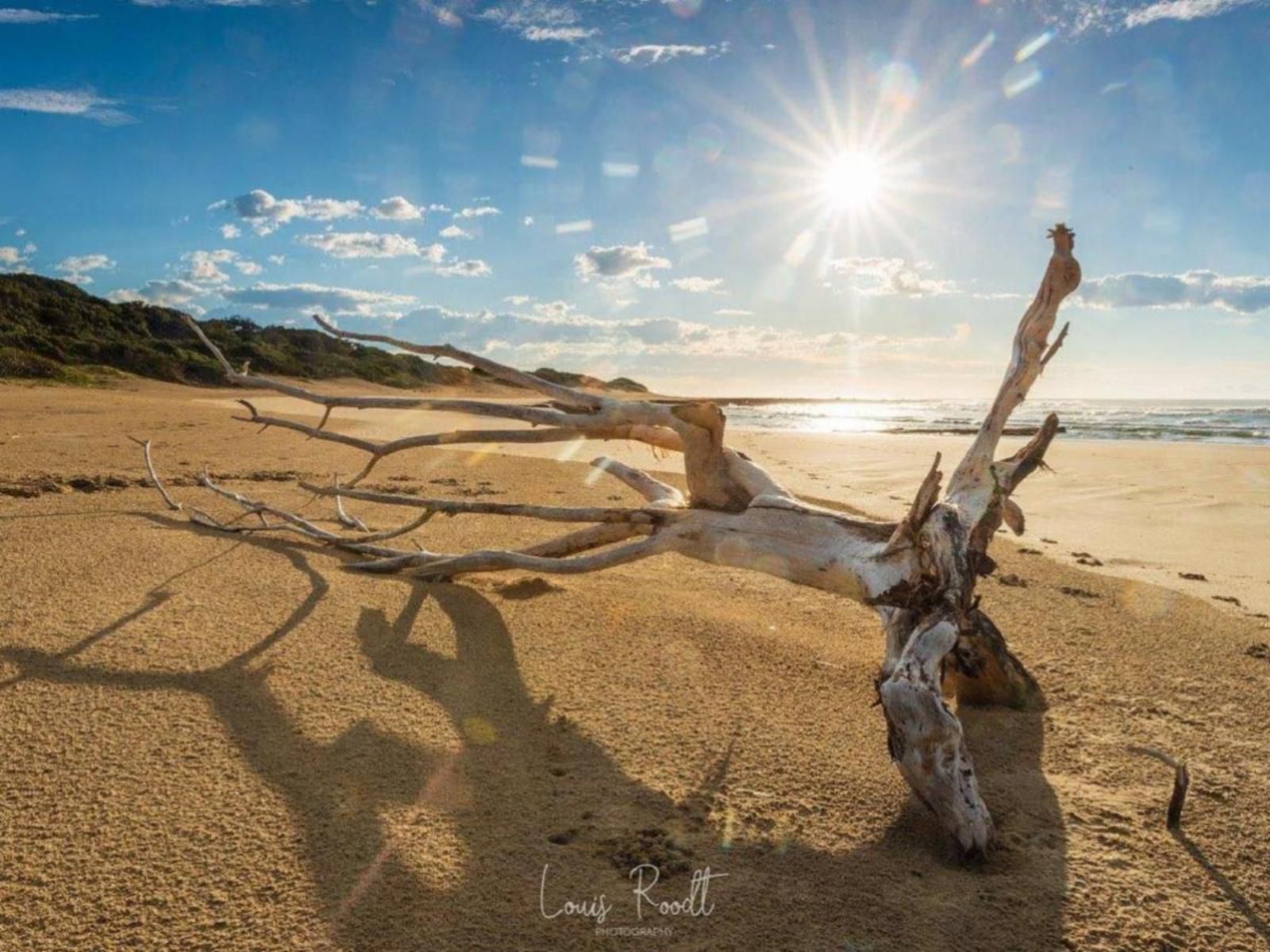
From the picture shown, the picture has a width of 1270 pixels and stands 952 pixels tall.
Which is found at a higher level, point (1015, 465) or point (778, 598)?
point (1015, 465)

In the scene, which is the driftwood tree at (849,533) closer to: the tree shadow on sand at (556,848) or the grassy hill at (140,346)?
the tree shadow on sand at (556,848)

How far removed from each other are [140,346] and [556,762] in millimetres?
Result: 33304

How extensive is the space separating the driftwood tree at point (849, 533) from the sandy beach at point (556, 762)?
199mm

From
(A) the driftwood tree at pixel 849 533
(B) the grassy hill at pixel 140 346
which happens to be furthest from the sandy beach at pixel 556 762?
(B) the grassy hill at pixel 140 346

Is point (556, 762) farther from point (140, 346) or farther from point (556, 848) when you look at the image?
point (140, 346)

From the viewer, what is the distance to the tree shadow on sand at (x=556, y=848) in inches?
65.3

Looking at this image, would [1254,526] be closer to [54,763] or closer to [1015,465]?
[1015,465]

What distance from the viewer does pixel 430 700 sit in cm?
262

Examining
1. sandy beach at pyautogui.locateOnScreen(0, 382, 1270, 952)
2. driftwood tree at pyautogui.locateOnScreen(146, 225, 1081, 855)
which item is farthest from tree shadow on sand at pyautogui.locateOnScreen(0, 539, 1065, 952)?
driftwood tree at pyautogui.locateOnScreen(146, 225, 1081, 855)

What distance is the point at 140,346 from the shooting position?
29594 mm

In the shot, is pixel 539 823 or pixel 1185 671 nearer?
pixel 539 823

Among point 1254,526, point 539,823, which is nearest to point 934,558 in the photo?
point 539,823

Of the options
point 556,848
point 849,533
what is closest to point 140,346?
point 849,533

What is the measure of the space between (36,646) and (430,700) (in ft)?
4.57
